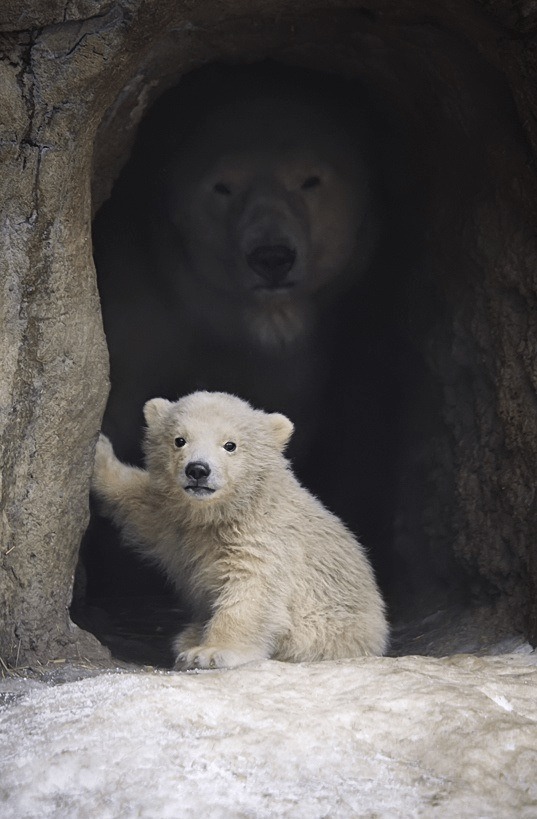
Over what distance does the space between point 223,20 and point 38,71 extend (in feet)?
3.53

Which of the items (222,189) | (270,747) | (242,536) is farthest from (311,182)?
(270,747)

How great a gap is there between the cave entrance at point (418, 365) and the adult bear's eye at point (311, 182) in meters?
0.28

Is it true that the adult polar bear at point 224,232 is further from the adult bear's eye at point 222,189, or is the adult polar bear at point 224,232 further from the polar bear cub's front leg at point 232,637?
the polar bear cub's front leg at point 232,637

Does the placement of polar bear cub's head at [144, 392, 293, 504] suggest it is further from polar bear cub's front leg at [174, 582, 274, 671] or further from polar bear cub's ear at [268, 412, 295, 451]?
polar bear cub's front leg at [174, 582, 274, 671]

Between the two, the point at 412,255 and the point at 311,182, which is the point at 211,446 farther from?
the point at 311,182

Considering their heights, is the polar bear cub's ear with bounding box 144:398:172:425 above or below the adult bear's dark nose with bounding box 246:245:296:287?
below

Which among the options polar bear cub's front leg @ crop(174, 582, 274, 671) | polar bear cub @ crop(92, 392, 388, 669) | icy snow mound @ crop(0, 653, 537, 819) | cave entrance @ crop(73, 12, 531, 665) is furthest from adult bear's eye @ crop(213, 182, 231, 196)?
icy snow mound @ crop(0, 653, 537, 819)

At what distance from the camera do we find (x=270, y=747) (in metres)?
2.05

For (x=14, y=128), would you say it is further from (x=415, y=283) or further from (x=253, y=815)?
(x=415, y=283)

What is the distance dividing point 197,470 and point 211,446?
0.17 metres

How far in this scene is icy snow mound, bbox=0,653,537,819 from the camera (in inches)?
72.7

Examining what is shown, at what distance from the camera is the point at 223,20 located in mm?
3619

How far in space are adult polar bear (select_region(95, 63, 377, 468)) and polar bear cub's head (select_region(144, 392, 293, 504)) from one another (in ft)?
4.61

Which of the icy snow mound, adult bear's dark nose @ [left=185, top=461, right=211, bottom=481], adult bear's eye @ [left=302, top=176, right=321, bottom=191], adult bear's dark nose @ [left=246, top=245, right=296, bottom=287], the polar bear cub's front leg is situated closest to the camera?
the icy snow mound
